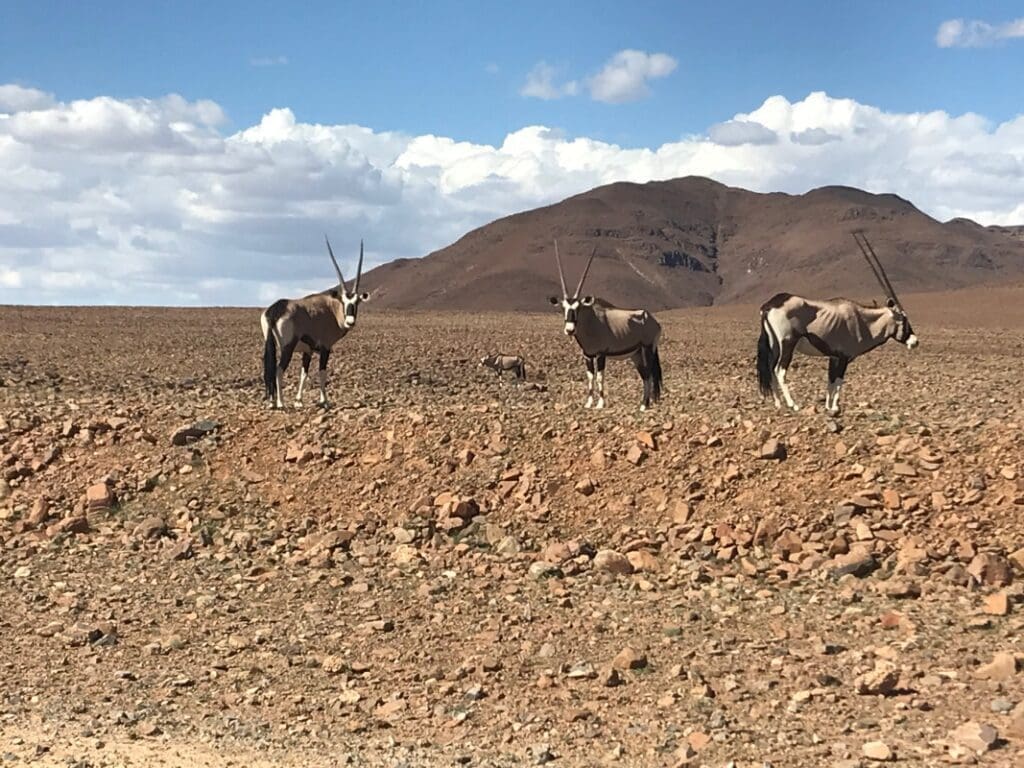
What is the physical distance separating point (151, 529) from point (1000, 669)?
8.10 meters

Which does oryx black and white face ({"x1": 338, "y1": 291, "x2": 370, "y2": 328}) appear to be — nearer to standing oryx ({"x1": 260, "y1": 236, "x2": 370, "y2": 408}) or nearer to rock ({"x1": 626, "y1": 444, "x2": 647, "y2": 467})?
standing oryx ({"x1": 260, "y1": 236, "x2": 370, "y2": 408})

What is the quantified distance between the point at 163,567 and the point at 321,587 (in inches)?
71.2

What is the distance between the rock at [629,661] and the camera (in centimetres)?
832

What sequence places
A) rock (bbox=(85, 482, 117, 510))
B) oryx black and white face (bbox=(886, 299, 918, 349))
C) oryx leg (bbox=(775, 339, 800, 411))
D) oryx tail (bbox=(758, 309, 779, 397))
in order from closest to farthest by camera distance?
rock (bbox=(85, 482, 117, 510)) < oryx leg (bbox=(775, 339, 800, 411)) < oryx tail (bbox=(758, 309, 779, 397)) < oryx black and white face (bbox=(886, 299, 918, 349))

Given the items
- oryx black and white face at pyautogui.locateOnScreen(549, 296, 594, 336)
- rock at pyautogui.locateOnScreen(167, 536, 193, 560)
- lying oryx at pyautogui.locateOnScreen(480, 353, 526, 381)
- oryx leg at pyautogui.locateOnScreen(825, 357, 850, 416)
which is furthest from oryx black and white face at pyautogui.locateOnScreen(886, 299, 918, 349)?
lying oryx at pyautogui.locateOnScreen(480, 353, 526, 381)

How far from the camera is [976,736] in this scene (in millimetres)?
6883

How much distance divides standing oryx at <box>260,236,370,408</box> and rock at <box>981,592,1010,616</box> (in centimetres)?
1018

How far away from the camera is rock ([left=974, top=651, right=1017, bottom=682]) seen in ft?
25.2

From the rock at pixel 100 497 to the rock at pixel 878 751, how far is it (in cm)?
858

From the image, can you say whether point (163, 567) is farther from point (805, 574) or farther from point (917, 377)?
point (917, 377)

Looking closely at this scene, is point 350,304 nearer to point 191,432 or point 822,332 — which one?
point 191,432

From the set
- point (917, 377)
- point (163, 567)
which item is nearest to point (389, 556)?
point (163, 567)

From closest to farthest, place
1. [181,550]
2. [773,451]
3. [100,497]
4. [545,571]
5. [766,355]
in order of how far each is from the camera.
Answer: [545,571], [181,550], [773,451], [100,497], [766,355]

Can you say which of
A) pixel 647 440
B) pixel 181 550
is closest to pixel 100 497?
pixel 181 550
